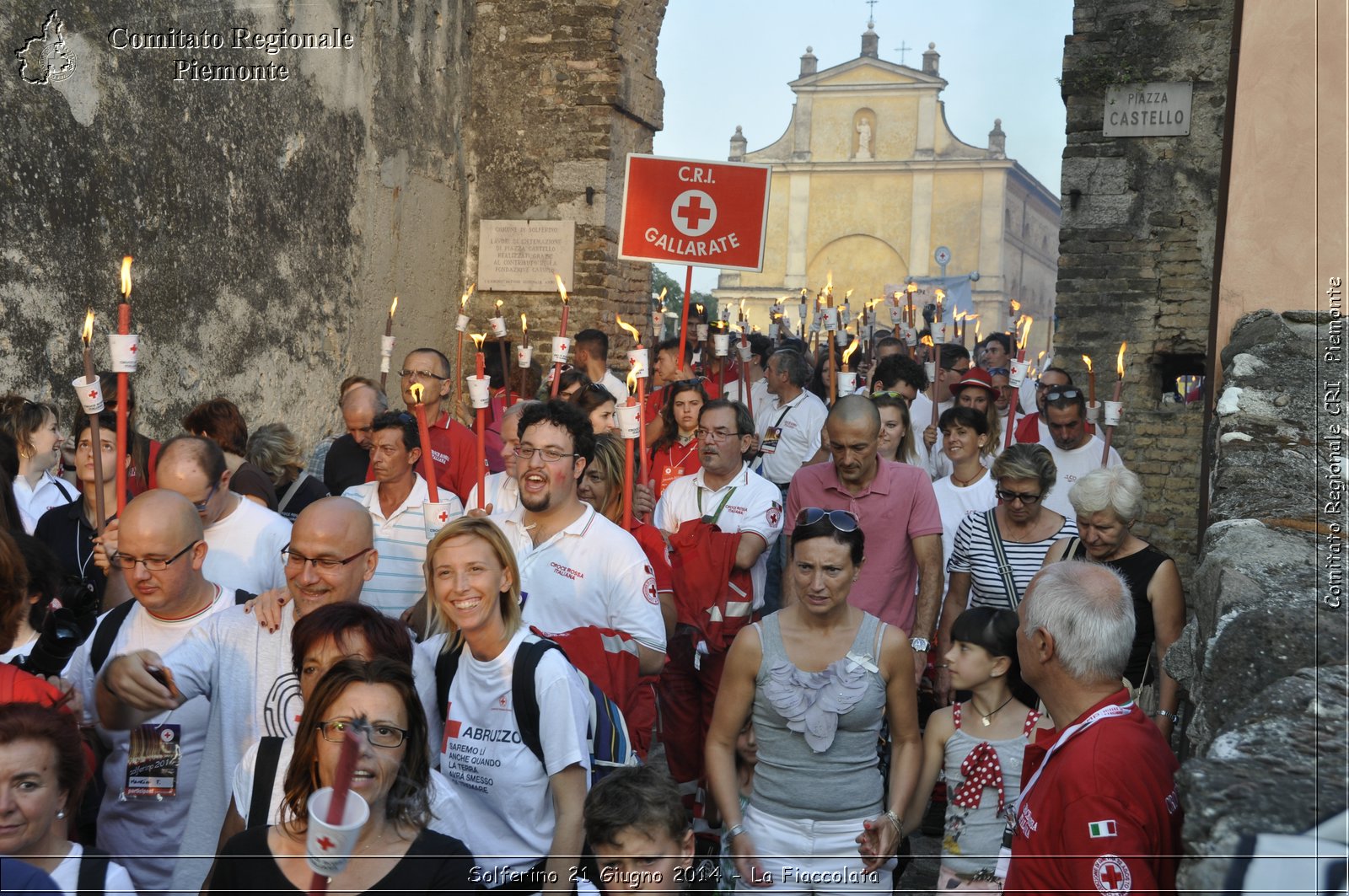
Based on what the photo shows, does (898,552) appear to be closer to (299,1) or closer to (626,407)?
(626,407)

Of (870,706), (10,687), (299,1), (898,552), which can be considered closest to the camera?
(10,687)

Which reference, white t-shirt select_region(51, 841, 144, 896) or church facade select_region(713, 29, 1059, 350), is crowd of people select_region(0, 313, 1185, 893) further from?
church facade select_region(713, 29, 1059, 350)

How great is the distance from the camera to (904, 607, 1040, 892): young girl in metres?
3.89

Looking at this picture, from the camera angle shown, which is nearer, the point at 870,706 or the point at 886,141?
the point at 870,706

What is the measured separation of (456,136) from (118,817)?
1027 centimetres

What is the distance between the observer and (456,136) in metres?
12.9

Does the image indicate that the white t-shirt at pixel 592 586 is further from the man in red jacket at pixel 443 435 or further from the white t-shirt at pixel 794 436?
the white t-shirt at pixel 794 436

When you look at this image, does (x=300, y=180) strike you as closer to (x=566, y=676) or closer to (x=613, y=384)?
(x=613, y=384)

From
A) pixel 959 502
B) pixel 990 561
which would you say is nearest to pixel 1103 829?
pixel 990 561

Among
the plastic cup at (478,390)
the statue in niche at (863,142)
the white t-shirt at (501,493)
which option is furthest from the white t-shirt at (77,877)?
the statue in niche at (863,142)

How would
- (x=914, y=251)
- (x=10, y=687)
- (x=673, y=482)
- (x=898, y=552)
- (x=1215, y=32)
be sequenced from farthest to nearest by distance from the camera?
(x=914, y=251) → (x=1215, y=32) → (x=673, y=482) → (x=898, y=552) → (x=10, y=687)

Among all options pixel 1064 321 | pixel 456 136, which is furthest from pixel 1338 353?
pixel 456 136

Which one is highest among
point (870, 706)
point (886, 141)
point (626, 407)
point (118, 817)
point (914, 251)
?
point (886, 141)

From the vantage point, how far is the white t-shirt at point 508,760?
3.24 m
